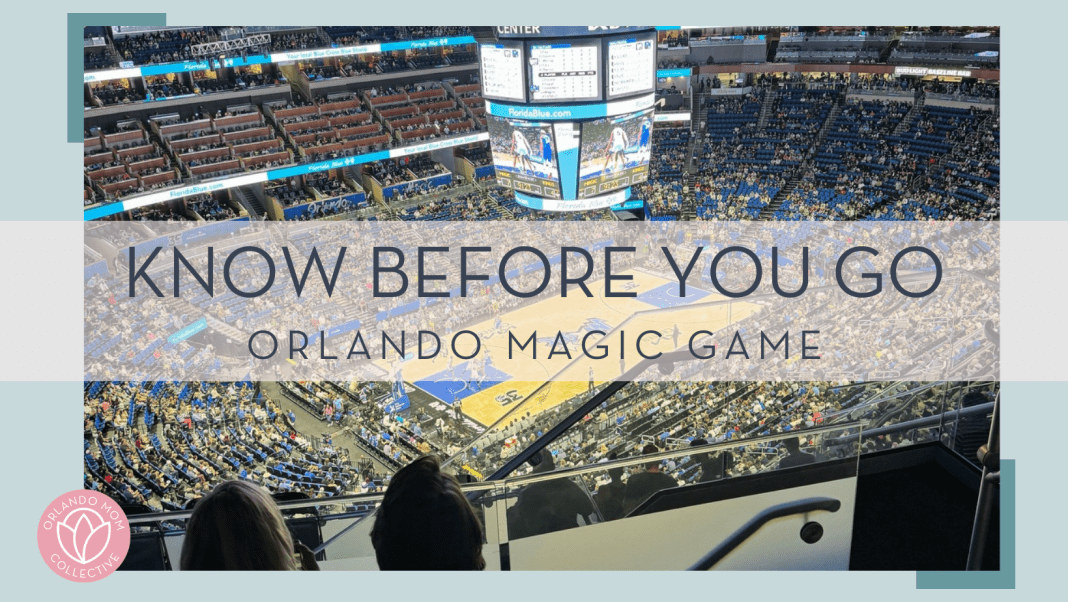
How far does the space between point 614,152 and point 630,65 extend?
2158 mm

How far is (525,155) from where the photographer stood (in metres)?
16.9

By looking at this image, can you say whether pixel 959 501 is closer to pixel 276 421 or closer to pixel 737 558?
pixel 737 558

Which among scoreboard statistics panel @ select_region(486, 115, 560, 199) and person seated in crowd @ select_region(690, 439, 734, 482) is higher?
scoreboard statistics panel @ select_region(486, 115, 560, 199)

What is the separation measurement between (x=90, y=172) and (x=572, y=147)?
12634 millimetres

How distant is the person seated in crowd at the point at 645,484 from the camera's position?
6906 millimetres

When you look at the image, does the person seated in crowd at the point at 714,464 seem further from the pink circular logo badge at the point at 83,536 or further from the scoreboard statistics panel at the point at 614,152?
the scoreboard statistics panel at the point at 614,152

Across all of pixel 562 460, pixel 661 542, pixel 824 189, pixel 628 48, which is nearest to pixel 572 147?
pixel 628 48

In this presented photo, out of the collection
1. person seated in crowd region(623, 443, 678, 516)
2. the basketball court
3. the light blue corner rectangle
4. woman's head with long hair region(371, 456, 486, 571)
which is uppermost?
woman's head with long hair region(371, 456, 486, 571)

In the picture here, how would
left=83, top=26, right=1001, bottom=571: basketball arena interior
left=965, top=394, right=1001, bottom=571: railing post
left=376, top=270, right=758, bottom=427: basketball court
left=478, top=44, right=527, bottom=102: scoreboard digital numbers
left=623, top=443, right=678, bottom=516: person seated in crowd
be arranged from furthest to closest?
left=376, top=270, right=758, bottom=427: basketball court, left=478, top=44, right=527, bottom=102: scoreboard digital numbers, left=83, top=26, right=1001, bottom=571: basketball arena interior, left=623, top=443, right=678, bottom=516: person seated in crowd, left=965, top=394, right=1001, bottom=571: railing post

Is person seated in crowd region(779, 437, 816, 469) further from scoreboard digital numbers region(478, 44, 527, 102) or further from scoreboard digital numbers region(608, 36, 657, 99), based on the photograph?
scoreboard digital numbers region(478, 44, 527, 102)

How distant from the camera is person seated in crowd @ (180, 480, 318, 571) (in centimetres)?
424

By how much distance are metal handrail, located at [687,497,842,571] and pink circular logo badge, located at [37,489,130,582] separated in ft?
14.7

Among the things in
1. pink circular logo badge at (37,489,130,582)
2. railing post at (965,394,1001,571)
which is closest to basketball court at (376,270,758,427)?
railing post at (965,394,1001,571)

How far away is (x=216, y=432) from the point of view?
14.0 m
